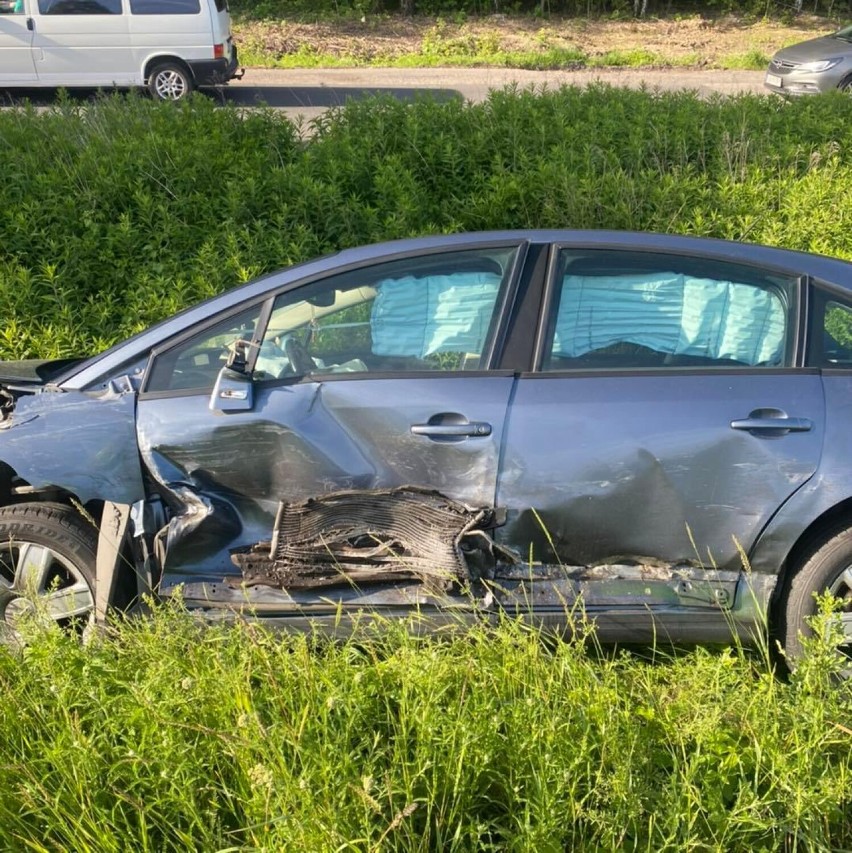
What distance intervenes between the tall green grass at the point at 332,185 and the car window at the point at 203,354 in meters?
2.84

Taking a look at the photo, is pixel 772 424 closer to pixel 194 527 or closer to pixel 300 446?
pixel 300 446

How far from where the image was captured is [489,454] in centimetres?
334

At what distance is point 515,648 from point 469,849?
0.75 meters

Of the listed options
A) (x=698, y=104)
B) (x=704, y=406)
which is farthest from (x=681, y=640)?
(x=698, y=104)

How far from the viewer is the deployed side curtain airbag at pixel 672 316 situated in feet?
11.5

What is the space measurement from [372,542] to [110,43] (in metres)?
14.1

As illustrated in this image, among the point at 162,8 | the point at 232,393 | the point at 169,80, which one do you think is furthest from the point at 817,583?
the point at 162,8

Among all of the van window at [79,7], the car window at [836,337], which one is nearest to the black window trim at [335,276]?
the car window at [836,337]

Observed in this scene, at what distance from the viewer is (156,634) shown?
3.03m

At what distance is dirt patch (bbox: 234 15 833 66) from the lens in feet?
66.0

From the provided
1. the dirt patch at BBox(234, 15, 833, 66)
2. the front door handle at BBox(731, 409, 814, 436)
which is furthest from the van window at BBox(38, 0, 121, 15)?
the front door handle at BBox(731, 409, 814, 436)

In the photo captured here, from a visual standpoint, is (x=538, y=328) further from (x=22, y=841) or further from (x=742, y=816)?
(x=22, y=841)

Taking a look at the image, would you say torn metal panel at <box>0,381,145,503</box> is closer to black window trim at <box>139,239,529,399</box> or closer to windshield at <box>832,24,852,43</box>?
black window trim at <box>139,239,529,399</box>

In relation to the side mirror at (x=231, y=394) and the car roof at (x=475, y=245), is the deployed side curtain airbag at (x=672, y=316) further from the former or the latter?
the side mirror at (x=231, y=394)
